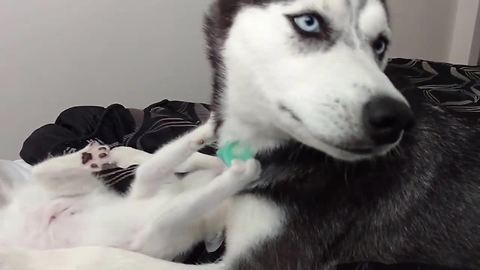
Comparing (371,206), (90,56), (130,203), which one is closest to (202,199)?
(130,203)

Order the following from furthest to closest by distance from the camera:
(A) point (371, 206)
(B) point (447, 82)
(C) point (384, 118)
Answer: (B) point (447, 82) < (A) point (371, 206) < (C) point (384, 118)

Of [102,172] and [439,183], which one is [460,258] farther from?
[102,172]

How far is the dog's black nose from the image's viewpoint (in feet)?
3.54

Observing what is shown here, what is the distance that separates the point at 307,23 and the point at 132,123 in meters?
1.00

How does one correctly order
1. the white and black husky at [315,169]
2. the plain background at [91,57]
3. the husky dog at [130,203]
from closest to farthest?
the white and black husky at [315,169] → the husky dog at [130,203] → the plain background at [91,57]

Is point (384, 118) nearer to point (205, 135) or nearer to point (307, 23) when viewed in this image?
point (307, 23)

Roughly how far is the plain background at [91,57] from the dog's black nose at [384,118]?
1.36 metres

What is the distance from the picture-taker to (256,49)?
4.17 feet

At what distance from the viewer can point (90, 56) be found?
252 cm

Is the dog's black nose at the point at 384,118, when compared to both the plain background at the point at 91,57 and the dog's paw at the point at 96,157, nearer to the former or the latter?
the dog's paw at the point at 96,157

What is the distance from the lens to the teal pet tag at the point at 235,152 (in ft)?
4.59

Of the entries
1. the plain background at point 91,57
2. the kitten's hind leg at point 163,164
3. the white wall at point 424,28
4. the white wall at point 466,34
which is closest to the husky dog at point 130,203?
the kitten's hind leg at point 163,164

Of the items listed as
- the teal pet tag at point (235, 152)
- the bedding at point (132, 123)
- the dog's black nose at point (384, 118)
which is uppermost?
the dog's black nose at point (384, 118)

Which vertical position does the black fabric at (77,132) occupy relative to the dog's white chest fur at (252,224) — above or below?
below
